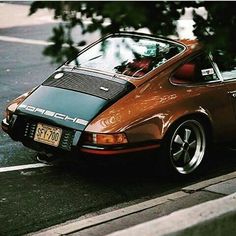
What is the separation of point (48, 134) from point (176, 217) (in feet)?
9.38

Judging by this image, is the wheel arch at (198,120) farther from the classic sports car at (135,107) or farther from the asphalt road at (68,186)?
the asphalt road at (68,186)

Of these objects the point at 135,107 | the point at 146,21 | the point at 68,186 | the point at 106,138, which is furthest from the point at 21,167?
the point at 146,21

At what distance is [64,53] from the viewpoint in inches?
118

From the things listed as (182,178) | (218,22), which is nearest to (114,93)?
(182,178)

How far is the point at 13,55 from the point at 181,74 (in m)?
7.79

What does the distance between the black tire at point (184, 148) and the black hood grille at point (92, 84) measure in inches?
26.3

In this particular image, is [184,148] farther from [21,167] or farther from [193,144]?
[21,167]

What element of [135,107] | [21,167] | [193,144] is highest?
[135,107]

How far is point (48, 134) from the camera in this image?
6.11 metres

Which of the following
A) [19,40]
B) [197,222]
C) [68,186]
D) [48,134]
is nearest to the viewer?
[197,222]

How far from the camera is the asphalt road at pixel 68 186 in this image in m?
5.54

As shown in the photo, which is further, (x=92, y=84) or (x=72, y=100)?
(x=92, y=84)

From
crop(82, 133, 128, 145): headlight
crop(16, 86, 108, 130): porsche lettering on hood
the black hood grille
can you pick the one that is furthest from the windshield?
crop(82, 133, 128, 145): headlight

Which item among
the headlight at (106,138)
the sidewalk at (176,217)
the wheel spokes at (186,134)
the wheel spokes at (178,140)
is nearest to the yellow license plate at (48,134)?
the headlight at (106,138)
